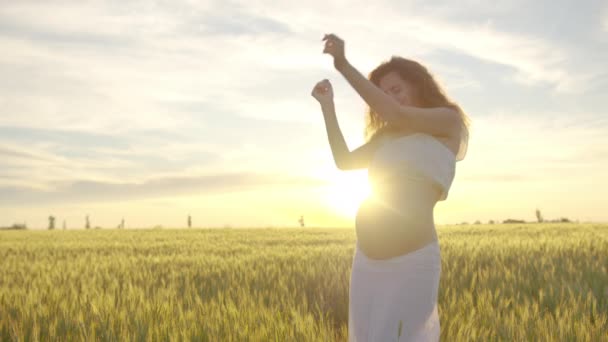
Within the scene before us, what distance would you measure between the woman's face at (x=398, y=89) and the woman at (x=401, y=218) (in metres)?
0.20

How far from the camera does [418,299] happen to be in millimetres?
2717

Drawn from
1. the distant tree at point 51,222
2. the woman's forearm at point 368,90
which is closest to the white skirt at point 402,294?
the woman's forearm at point 368,90

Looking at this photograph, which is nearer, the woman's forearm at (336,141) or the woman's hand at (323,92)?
the woman's hand at (323,92)

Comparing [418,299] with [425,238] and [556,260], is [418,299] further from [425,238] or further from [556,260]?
[556,260]

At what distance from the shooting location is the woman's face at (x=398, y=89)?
9.85 feet

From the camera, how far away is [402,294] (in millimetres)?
2701

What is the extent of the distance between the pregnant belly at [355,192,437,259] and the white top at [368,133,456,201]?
113 millimetres

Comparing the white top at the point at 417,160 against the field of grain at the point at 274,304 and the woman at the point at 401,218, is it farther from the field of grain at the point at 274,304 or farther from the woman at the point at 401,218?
the field of grain at the point at 274,304

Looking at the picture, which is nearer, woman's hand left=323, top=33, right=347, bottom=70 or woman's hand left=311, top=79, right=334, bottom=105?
woman's hand left=323, top=33, right=347, bottom=70

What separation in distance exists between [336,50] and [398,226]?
34.1 inches

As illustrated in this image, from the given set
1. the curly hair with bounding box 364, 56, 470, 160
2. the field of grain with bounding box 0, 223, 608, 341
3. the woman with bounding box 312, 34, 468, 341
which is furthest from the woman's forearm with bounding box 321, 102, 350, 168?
the field of grain with bounding box 0, 223, 608, 341

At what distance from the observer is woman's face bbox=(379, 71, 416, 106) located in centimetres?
300

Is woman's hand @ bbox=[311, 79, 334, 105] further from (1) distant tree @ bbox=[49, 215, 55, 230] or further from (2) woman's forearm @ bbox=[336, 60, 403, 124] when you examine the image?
(1) distant tree @ bbox=[49, 215, 55, 230]

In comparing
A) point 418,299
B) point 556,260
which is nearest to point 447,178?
point 418,299
